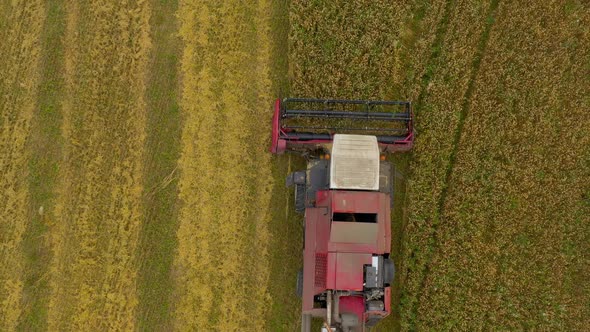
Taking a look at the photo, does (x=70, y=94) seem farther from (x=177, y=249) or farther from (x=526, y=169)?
(x=526, y=169)

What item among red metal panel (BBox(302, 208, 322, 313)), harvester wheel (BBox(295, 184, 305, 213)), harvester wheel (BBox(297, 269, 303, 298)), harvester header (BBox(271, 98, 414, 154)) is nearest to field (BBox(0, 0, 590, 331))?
harvester header (BBox(271, 98, 414, 154))

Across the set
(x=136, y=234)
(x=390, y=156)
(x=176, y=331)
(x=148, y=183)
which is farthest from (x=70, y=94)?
(x=390, y=156)

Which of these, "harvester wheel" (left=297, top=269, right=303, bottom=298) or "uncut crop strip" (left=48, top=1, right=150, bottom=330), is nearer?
"harvester wheel" (left=297, top=269, right=303, bottom=298)

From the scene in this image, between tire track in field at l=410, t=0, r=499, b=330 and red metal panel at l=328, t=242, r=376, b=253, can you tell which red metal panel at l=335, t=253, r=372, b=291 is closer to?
red metal panel at l=328, t=242, r=376, b=253

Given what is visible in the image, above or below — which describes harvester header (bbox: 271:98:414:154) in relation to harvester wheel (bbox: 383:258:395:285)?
above

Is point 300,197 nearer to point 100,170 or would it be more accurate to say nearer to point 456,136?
point 456,136

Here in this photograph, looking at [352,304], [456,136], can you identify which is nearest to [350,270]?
[352,304]

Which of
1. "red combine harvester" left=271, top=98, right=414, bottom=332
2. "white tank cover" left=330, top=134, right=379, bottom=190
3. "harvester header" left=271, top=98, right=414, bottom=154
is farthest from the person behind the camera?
"harvester header" left=271, top=98, right=414, bottom=154
